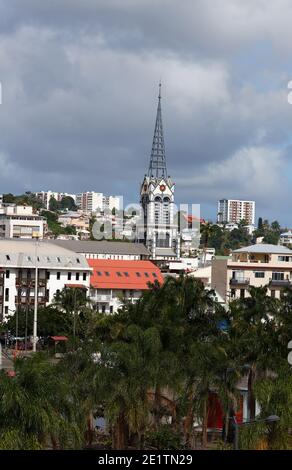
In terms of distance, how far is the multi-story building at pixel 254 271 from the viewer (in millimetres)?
94438

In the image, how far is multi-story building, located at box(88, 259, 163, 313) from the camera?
10306 centimetres

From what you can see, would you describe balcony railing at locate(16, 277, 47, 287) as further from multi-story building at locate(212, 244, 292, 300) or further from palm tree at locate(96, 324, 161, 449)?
palm tree at locate(96, 324, 161, 449)

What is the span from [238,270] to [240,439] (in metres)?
61.7

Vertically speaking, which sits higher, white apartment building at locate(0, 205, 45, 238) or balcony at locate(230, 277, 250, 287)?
white apartment building at locate(0, 205, 45, 238)

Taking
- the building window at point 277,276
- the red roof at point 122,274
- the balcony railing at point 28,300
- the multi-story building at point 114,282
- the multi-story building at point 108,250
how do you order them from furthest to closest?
the multi-story building at point 108,250
the red roof at point 122,274
the multi-story building at point 114,282
the balcony railing at point 28,300
the building window at point 277,276

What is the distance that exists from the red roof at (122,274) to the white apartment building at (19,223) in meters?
56.4

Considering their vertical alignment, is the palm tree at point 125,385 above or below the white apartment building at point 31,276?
below

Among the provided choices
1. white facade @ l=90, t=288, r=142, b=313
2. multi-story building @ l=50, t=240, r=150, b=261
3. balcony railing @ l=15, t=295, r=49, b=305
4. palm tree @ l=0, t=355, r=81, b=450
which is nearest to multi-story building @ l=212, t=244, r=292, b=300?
white facade @ l=90, t=288, r=142, b=313

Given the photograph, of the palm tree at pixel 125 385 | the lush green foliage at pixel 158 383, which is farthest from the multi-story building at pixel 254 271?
the palm tree at pixel 125 385

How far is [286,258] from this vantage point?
9606 centimetres

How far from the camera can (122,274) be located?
10619cm

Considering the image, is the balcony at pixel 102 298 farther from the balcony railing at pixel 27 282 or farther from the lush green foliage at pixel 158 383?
the lush green foliage at pixel 158 383

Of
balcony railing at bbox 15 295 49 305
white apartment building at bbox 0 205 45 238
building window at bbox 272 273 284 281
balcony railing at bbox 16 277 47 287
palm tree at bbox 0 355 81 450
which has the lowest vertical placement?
palm tree at bbox 0 355 81 450
